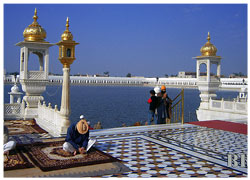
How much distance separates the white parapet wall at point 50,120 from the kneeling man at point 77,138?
5.40 ft

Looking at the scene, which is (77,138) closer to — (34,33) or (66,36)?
(66,36)

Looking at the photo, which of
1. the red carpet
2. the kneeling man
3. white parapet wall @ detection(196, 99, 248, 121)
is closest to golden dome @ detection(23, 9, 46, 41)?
the red carpet

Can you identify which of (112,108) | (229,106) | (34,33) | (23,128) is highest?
(34,33)

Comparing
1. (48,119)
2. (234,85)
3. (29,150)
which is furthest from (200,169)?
(234,85)

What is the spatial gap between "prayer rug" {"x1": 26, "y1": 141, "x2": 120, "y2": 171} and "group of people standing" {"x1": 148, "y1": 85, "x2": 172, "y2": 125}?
7.44 feet

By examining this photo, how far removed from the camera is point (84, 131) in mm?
3697

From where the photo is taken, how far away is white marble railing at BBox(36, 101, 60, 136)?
586 cm

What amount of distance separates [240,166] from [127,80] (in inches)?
2826

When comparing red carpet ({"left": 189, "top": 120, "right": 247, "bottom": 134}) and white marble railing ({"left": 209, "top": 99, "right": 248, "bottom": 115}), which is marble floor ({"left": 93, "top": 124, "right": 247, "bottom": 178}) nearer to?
red carpet ({"left": 189, "top": 120, "right": 247, "bottom": 134})

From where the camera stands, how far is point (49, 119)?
6.58 metres

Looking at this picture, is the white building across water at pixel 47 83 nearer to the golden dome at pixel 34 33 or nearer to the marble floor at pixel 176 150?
the golden dome at pixel 34 33

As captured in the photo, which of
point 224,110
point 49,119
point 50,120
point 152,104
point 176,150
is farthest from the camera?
point 224,110

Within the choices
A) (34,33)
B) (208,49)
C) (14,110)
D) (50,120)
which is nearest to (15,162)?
(50,120)

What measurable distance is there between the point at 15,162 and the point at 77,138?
863 mm
